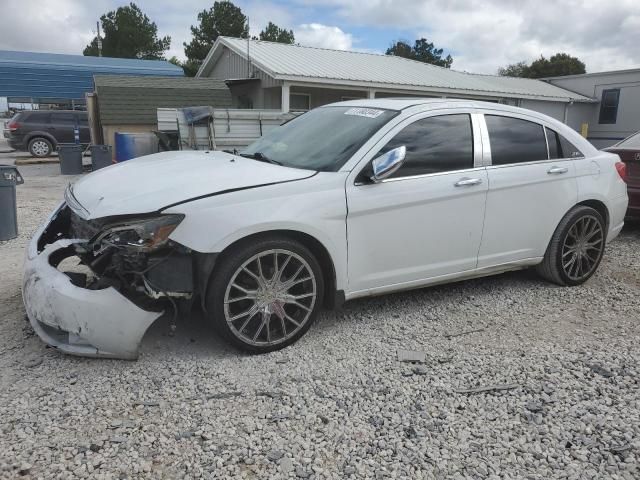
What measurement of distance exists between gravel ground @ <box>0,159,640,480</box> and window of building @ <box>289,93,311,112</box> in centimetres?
1593

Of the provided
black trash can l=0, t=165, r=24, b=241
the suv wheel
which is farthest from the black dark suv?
black trash can l=0, t=165, r=24, b=241

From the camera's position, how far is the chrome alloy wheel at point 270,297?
10.8 ft

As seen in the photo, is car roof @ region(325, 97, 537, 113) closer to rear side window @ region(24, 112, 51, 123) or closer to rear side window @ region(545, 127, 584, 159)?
rear side window @ region(545, 127, 584, 159)

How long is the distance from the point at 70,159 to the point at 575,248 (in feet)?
43.6

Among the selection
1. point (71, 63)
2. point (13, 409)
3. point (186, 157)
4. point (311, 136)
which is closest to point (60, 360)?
point (13, 409)

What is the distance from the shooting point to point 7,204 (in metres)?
6.15

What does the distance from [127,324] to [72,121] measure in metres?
17.9

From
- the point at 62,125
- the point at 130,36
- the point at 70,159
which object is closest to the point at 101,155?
the point at 70,159

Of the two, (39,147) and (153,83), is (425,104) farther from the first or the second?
(39,147)

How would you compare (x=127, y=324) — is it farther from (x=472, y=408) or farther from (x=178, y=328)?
(x=472, y=408)

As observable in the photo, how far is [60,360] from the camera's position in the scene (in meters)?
3.25

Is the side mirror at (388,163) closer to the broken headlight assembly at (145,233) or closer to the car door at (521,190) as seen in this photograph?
the car door at (521,190)

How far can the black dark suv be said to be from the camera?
59.2 feet

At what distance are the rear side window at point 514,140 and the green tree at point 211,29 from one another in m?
41.9
